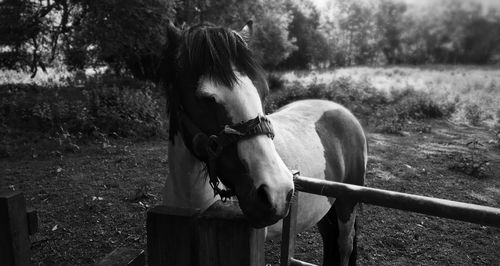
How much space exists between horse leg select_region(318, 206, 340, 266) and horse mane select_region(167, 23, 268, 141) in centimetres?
209

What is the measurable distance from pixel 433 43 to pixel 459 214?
134 ft

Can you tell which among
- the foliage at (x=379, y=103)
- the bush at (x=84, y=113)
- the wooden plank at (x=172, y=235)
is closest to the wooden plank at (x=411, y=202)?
the wooden plank at (x=172, y=235)

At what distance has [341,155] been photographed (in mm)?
3326

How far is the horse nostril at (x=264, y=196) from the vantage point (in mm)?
1355

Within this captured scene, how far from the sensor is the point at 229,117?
1561 mm

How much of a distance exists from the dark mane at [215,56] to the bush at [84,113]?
744 centimetres

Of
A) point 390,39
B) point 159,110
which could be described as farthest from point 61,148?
point 390,39

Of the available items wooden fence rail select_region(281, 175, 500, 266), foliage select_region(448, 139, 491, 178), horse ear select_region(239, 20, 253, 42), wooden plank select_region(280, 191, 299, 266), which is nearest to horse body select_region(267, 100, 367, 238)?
wooden plank select_region(280, 191, 299, 266)

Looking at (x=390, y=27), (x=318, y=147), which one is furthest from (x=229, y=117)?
(x=390, y=27)

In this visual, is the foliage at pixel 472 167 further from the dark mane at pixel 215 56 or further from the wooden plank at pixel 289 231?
the dark mane at pixel 215 56

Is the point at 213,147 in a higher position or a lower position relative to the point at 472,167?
higher

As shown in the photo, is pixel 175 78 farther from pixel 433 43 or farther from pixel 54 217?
pixel 433 43

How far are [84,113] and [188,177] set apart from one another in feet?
25.7

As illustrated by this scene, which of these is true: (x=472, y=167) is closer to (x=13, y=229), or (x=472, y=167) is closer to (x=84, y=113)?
(x=13, y=229)
